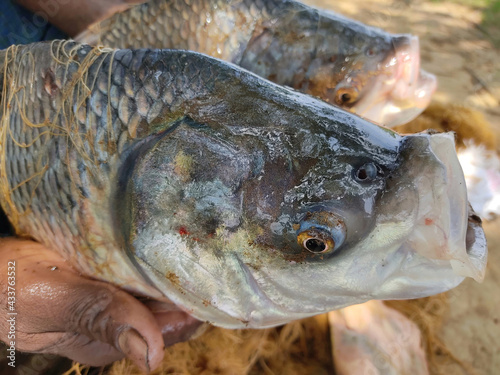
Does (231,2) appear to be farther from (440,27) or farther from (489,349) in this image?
(440,27)

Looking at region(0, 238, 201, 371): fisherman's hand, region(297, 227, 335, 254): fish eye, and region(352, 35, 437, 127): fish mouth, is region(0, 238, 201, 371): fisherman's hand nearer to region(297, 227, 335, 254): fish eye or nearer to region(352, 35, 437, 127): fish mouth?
region(297, 227, 335, 254): fish eye

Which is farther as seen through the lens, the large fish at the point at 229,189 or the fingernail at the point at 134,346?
the fingernail at the point at 134,346

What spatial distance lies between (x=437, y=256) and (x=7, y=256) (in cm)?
172

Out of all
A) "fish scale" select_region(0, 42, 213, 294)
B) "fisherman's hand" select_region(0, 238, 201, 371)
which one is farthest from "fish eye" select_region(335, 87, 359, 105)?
"fisherman's hand" select_region(0, 238, 201, 371)

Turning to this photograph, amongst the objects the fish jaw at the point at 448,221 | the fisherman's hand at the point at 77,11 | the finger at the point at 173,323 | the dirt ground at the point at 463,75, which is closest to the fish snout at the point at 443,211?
the fish jaw at the point at 448,221

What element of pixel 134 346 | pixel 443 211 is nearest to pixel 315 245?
pixel 443 211

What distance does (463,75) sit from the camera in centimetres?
578

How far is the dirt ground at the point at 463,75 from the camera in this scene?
3.02 metres

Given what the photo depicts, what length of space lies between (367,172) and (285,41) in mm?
1488

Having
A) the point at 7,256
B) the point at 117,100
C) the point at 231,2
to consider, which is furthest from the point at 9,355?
the point at 231,2

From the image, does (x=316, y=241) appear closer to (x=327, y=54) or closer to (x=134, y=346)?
(x=134, y=346)

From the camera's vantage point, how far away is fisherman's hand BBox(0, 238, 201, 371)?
153 centimetres

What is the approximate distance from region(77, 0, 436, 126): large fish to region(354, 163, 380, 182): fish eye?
1.35 m

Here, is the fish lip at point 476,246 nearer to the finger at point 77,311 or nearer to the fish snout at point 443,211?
the fish snout at point 443,211
